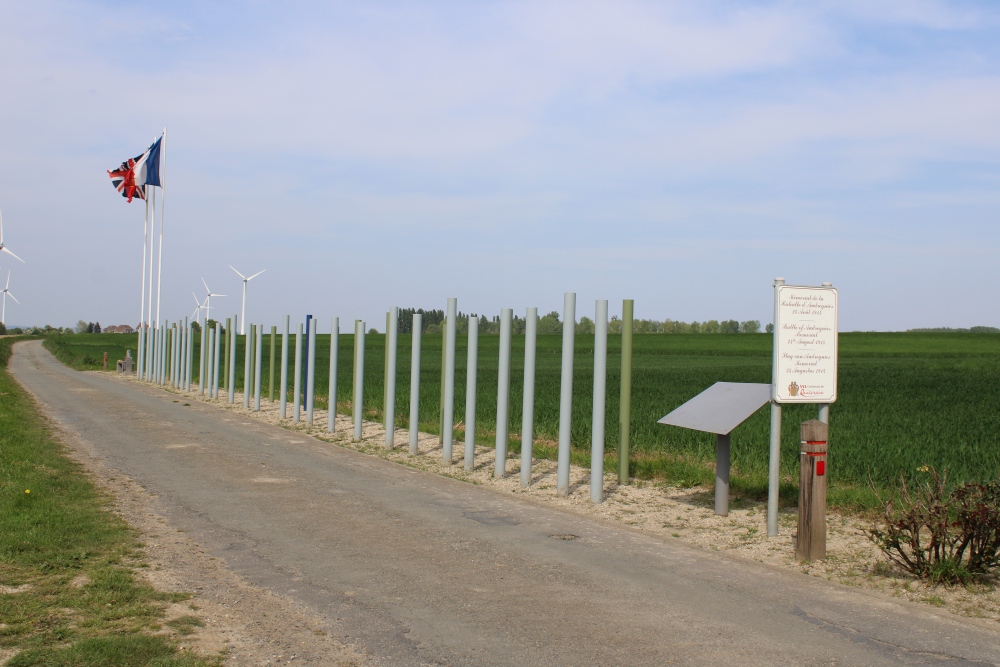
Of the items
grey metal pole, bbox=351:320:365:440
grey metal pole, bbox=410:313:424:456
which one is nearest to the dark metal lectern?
grey metal pole, bbox=410:313:424:456

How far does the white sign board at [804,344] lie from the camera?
792 cm

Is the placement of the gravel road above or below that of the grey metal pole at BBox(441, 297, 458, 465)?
below

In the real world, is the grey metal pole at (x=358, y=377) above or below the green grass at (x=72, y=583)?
above

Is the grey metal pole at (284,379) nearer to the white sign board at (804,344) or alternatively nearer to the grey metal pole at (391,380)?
the grey metal pole at (391,380)

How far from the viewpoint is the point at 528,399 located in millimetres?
11758

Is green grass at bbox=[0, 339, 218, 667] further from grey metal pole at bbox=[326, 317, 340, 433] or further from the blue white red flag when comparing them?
the blue white red flag

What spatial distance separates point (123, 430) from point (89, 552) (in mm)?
10442

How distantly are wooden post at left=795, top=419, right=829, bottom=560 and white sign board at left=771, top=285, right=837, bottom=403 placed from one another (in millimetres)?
446

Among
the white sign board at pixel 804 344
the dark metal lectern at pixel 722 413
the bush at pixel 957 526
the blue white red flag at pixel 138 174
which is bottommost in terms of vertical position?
the bush at pixel 957 526

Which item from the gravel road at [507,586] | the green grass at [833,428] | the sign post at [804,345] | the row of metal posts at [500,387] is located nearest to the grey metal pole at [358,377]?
the row of metal posts at [500,387]

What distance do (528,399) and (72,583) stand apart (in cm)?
646

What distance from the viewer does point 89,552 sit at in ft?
23.1

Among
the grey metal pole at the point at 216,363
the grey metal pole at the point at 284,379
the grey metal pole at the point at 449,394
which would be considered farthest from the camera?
the grey metal pole at the point at 216,363

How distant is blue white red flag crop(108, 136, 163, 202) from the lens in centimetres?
3897
